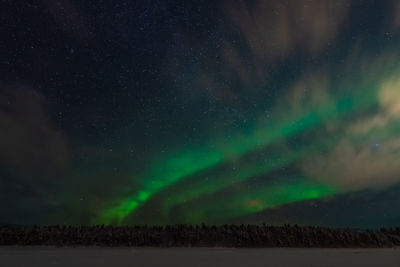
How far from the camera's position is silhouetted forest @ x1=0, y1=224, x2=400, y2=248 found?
17.2m

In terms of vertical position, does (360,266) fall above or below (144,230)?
below

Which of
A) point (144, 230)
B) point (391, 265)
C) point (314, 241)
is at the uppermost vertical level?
point (144, 230)

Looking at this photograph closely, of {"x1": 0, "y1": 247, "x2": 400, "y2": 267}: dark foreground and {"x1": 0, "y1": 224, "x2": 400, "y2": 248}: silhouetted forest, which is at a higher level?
{"x1": 0, "y1": 224, "x2": 400, "y2": 248}: silhouetted forest

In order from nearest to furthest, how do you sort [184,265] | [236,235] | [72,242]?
[184,265] < [72,242] < [236,235]

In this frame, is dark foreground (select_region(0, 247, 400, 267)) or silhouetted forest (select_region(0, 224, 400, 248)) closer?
dark foreground (select_region(0, 247, 400, 267))

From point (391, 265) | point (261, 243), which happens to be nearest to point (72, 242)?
point (261, 243)

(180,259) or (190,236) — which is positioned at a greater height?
(190,236)

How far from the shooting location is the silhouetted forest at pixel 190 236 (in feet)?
56.3

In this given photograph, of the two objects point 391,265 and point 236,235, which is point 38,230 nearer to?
point 236,235

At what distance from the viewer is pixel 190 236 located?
1805 cm

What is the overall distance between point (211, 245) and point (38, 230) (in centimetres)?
939

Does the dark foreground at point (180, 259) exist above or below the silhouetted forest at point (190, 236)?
below

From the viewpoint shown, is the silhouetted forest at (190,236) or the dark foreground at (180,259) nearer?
the dark foreground at (180,259)

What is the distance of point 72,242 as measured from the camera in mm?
17031
